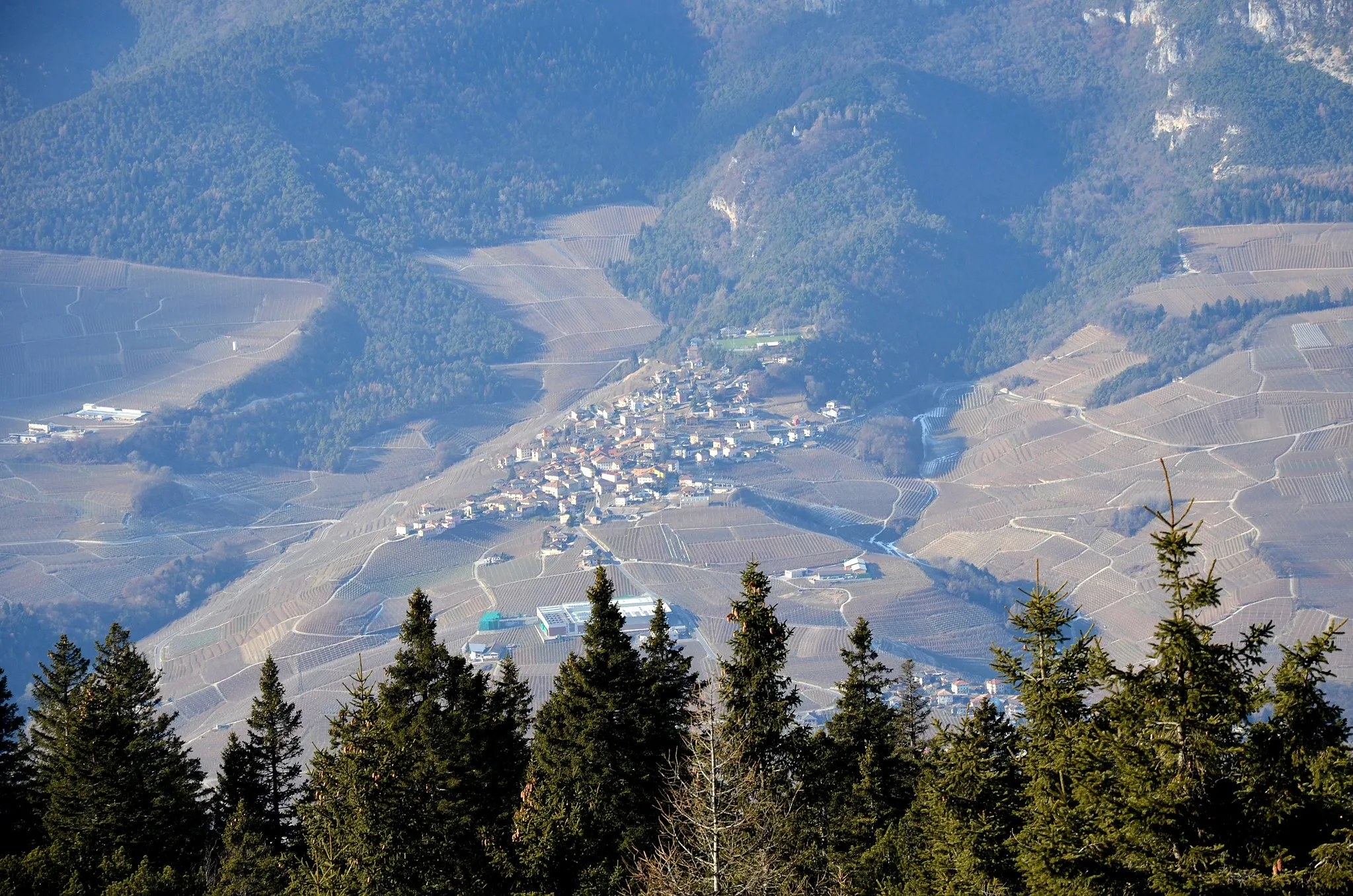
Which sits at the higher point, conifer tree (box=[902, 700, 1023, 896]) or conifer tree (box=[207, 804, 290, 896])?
conifer tree (box=[902, 700, 1023, 896])

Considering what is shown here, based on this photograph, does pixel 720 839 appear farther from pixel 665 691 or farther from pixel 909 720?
pixel 909 720

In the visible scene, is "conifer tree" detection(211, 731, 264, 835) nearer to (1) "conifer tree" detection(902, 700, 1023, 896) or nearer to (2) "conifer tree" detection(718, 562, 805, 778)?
(2) "conifer tree" detection(718, 562, 805, 778)

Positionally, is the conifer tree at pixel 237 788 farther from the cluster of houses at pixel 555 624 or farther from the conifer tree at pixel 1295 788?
the cluster of houses at pixel 555 624

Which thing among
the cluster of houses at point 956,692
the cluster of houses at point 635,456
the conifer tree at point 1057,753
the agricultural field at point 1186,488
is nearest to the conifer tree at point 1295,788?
the conifer tree at point 1057,753

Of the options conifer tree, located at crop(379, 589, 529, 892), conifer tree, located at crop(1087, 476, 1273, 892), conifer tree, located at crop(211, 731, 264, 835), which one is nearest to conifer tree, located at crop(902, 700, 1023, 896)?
conifer tree, located at crop(1087, 476, 1273, 892)

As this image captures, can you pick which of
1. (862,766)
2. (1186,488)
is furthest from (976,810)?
(1186,488)

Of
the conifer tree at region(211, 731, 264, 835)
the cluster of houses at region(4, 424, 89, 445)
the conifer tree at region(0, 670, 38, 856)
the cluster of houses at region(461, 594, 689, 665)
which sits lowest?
the cluster of houses at region(461, 594, 689, 665)
